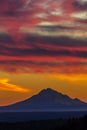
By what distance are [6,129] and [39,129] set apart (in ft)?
38.3

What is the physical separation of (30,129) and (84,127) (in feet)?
229

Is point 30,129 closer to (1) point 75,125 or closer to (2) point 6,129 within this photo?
(2) point 6,129

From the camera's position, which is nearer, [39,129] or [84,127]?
[84,127]

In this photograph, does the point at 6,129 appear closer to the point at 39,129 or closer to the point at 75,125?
the point at 39,129

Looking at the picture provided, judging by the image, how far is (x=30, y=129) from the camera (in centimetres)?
15138

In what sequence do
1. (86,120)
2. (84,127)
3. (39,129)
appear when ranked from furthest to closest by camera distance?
(39,129)
(86,120)
(84,127)

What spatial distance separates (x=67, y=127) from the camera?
92.9 meters

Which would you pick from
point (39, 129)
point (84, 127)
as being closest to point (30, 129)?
point (39, 129)

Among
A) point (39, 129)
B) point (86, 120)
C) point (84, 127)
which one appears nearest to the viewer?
point (84, 127)

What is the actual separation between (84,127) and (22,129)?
2869 inches

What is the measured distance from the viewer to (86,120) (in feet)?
291

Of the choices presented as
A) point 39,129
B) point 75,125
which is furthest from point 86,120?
point 39,129

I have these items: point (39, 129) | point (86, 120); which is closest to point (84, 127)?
point (86, 120)

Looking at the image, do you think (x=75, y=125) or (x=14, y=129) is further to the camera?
(x=14, y=129)
